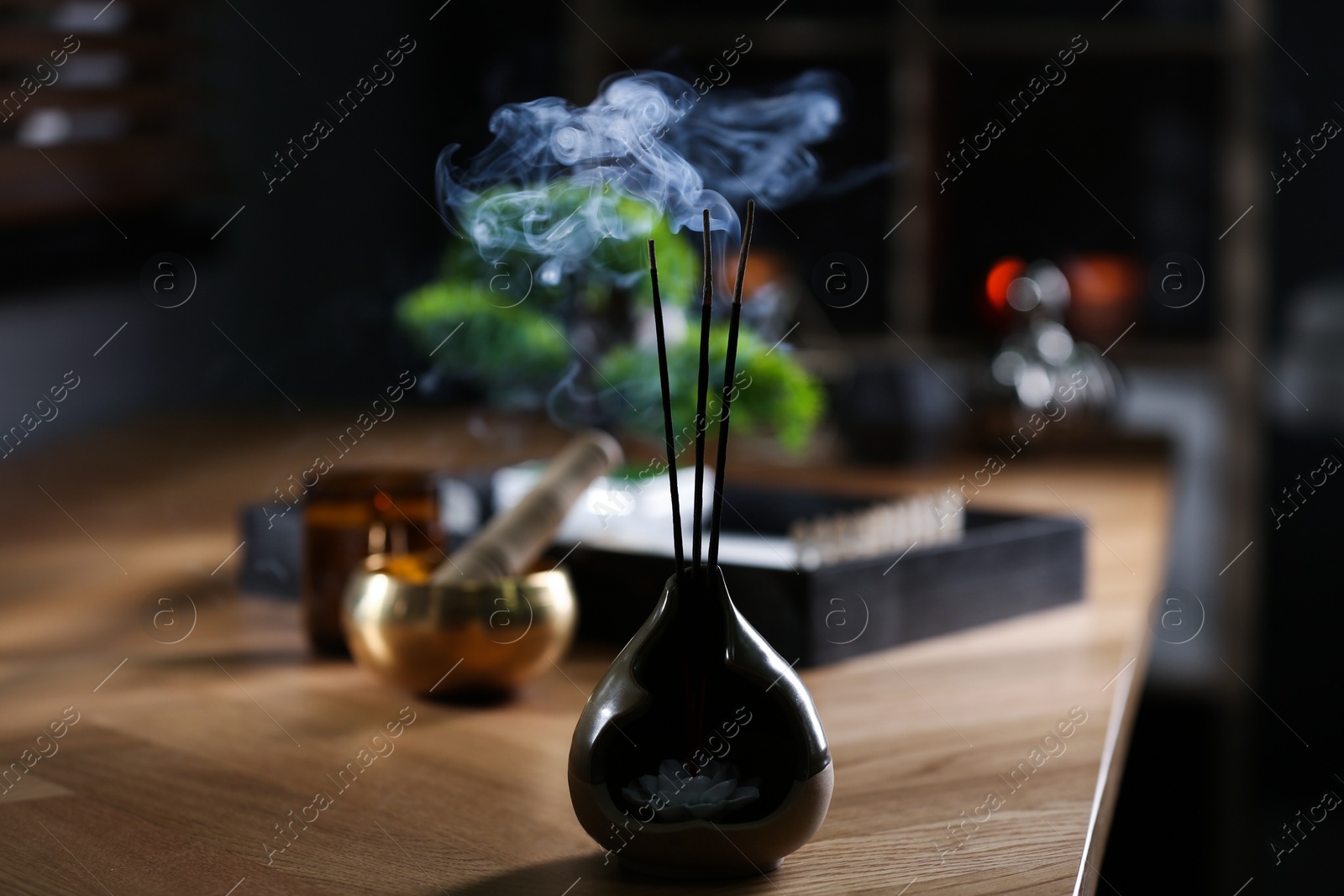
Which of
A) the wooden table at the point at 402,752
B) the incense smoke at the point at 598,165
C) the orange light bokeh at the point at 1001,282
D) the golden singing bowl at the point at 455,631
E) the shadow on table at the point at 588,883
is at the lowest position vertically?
the wooden table at the point at 402,752

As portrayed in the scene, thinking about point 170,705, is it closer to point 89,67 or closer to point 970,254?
point 89,67

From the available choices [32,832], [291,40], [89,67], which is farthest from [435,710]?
[291,40]

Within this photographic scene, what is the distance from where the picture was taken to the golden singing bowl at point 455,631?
0.97m

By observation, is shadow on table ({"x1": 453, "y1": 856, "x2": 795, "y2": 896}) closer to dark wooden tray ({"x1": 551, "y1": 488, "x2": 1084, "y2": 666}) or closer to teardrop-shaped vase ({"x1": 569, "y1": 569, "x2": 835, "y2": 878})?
teardrop-shaped vase ({"x1": 569, "y1": 569, "x2": 835, "y2": 878})

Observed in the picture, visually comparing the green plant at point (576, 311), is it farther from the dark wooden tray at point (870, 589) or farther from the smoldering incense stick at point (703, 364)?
the smoldering incense stick at point (703, 364)

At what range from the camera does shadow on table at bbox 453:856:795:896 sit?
2.21 ft

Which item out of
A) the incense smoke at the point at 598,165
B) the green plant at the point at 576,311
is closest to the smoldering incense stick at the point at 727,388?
the incense smoke at the point at 598,165

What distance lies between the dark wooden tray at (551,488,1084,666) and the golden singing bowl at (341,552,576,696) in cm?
17

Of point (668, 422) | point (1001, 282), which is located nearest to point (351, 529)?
point (668, 422)

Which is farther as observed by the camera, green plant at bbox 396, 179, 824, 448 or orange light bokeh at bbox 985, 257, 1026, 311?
orange light bokeh at bbox 985, 257, 1026, 311

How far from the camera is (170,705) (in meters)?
1.00

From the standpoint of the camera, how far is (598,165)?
1.47 m

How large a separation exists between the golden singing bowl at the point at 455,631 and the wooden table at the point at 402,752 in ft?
0.09

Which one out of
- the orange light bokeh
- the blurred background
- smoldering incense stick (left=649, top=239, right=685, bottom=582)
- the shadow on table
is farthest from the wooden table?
the blurred background
